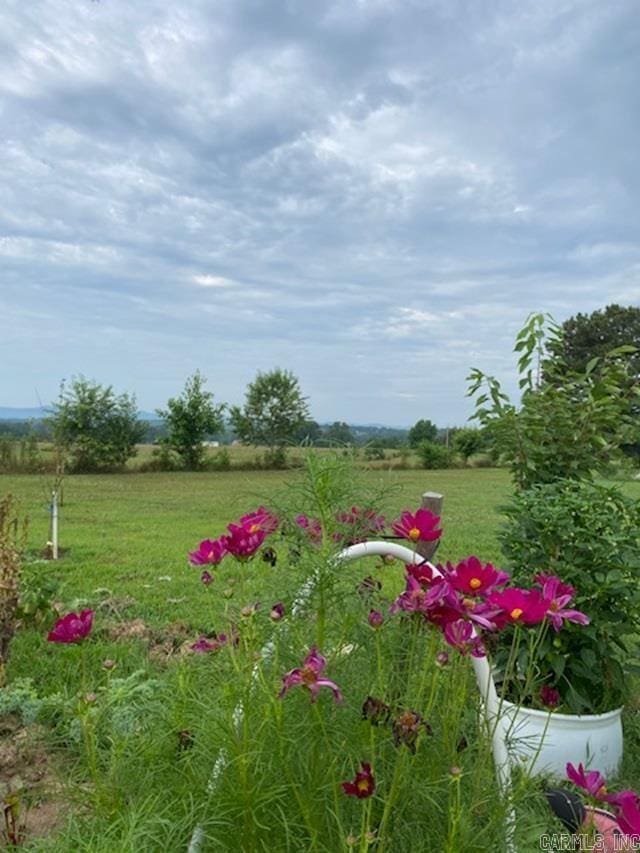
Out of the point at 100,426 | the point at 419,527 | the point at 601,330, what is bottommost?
the point at 419,527

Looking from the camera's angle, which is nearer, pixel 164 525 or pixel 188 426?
pixel 164 525

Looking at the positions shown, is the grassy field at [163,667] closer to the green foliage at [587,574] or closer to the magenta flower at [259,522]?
the magenta flower at [259,522]

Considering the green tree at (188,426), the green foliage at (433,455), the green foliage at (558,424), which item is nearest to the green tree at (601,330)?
the green foliage at (433,455)

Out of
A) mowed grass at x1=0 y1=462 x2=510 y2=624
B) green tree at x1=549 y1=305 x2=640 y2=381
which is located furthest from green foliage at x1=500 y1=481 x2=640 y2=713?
green tree at x1=549 y1=305 x2=640 y2=381

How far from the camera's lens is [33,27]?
142 inches

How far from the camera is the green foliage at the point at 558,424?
280 centimetres

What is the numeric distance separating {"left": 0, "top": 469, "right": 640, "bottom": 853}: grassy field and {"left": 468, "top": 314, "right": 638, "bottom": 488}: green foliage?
375mm

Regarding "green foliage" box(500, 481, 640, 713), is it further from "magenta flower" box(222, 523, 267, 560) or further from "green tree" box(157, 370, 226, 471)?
"green tree" box(157, 370, 226, 471)

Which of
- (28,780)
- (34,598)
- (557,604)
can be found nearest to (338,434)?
(557,604)

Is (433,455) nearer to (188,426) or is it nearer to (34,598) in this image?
(188,426)

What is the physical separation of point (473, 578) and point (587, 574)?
1.32 meters

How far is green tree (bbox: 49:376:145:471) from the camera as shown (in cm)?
1733

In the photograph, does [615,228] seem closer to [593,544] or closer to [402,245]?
[402,245]

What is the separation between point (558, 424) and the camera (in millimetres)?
2826
